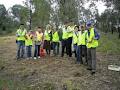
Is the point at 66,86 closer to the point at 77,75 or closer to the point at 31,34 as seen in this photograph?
the point at 77,75

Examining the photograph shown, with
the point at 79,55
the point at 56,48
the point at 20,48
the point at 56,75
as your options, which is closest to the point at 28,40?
the point at 20,48

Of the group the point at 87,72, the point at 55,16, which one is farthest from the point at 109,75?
the point at 55,16

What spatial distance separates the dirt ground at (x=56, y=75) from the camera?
36.3 feet

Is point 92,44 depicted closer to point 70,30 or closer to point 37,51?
point 70,30

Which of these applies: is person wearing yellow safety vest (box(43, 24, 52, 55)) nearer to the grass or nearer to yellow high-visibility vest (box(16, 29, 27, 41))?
yellow high-visibility vest (box(16, 29, 27, 41))

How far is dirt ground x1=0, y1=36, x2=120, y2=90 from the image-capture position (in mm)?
11078

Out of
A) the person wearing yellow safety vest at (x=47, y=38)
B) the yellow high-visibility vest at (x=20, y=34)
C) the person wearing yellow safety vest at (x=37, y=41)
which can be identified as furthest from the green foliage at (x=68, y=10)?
the yellow high-visibility vest at (x=20, y=34)

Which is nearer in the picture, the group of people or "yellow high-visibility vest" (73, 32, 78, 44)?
the group of people

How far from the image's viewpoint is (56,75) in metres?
12.7

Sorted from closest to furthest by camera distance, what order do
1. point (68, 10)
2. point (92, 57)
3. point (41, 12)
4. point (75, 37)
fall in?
1. point (92, 57)
2. point (75, 37)
3. point (68, 10)
4. point (41, 12)

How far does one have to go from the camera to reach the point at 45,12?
36.2 meters

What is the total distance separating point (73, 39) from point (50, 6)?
1974cm

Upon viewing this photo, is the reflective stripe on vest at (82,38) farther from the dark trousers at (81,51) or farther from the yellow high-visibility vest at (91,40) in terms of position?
the yellow high-visibility vest at (91,40)

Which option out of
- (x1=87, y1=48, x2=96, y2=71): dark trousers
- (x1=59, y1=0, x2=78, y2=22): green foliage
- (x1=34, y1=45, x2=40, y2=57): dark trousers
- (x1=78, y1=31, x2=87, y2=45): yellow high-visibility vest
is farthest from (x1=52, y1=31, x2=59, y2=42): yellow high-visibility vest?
(x1=59, y1=0, x2=78, y2=22): green foliage
